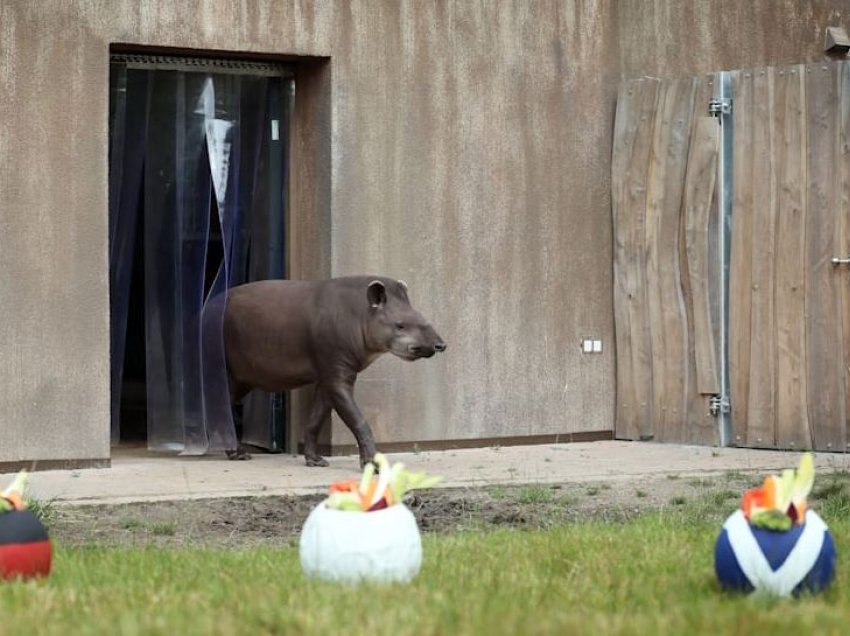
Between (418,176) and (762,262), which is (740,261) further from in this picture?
(418,176)

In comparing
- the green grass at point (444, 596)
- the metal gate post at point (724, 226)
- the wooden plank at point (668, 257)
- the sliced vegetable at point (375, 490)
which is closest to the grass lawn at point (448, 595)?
the green grass at point (444, 596)

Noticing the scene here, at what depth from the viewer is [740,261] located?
1084 centimetres

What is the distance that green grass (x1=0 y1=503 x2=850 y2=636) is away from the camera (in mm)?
4379

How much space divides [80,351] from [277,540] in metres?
3.22

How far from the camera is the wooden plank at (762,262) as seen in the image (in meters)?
10.7

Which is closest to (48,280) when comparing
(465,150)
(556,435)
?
(465,150)

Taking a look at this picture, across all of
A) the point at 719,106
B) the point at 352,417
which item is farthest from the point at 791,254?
the point at 352,417

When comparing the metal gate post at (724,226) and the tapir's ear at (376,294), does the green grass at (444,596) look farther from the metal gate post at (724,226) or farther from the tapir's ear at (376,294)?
the metal gate post at (724,226)

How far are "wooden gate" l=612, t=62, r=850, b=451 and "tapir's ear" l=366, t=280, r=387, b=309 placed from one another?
100 inches

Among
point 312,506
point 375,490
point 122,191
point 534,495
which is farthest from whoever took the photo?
point 122,191

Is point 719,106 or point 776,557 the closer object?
point 776,557

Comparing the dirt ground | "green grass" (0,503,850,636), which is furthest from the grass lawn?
the dirt ground

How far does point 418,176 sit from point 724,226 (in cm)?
212

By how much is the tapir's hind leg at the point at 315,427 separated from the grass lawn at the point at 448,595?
141 inches
